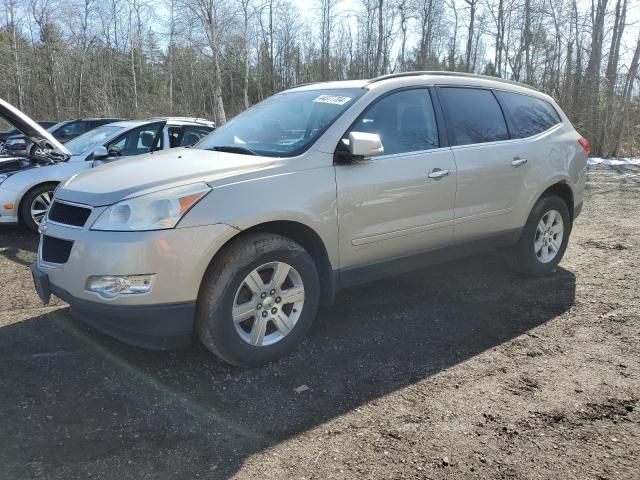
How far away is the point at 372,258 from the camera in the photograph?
3879 millimetres

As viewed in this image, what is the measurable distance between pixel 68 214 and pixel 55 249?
0.77ft

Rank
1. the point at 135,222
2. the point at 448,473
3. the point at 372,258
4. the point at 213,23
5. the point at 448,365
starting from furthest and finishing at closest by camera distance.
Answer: the point at 213,23 → the point at 372,258 → the point at 448,365 → the point at 135,222 → the point at 448,473

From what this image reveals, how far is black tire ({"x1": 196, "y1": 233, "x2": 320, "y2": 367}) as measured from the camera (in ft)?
10.2

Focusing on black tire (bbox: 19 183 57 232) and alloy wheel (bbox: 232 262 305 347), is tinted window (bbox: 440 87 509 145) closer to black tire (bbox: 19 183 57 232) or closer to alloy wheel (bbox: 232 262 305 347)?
alloy wheel (bbox: 232 262 305 347)

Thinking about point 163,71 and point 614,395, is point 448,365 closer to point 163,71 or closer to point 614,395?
point 614,395

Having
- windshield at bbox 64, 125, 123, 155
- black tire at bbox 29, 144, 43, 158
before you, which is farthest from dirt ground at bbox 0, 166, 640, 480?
windshield at bbox 64, 125, 123, 155

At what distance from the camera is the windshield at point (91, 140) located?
25.5ft

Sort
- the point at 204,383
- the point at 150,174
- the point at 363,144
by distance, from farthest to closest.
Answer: the point at 363,144
the point at 150,174
the point at 204,383

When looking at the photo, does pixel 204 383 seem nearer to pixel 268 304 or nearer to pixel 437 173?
pixel 268 304

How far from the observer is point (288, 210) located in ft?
10.9

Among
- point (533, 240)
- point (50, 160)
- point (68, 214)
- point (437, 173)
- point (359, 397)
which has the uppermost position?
point (50, 160)

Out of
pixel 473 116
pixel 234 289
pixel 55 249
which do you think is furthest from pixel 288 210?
pixel 473 116

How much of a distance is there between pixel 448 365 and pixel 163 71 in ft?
158

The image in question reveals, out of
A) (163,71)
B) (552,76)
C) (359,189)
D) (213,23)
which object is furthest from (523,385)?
(163,71)
